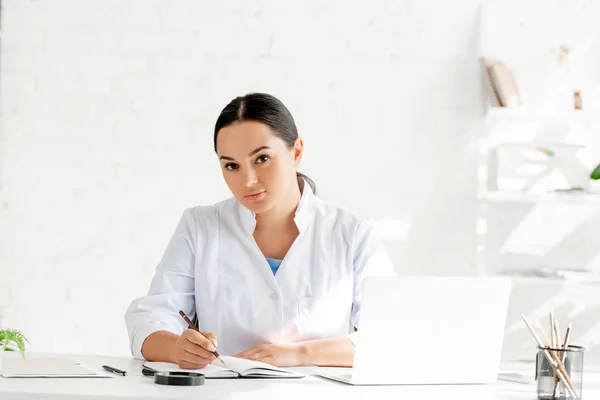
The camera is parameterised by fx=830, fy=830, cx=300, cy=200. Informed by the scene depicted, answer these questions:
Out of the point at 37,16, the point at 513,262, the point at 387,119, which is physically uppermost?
the point at 37,16

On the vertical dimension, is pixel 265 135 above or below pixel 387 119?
below

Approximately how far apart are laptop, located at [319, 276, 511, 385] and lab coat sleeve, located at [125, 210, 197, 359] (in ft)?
1.85

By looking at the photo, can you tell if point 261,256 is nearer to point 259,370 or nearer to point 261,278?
point 261,278

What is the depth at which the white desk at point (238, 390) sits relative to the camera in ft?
4.49

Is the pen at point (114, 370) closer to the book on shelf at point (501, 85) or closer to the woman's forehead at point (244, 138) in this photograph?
the woman's forehead at point (244, 138)

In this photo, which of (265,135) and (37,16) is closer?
(265,135)

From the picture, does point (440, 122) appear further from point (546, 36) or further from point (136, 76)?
point (136, 76)

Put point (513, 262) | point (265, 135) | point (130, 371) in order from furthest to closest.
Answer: point (513, 262) < point (265, 135) < point (130, 371)

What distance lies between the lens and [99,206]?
348cm

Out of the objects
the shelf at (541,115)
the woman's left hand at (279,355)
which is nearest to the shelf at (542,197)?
the shelf at (541,115)

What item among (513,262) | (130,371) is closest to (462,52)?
(513,262)

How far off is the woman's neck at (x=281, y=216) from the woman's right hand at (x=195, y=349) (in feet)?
1.94

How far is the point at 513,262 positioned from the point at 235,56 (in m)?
1.45

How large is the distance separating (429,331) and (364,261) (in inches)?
24.9
